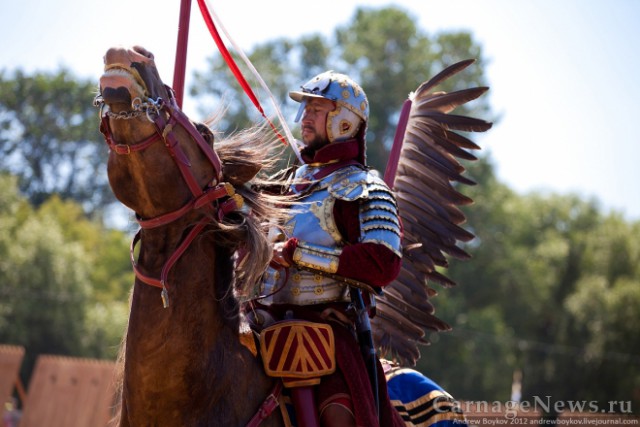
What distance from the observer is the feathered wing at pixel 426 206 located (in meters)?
7.03

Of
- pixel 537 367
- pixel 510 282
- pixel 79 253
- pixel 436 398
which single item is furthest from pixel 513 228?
pixel 436 398

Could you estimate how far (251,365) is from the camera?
4.45 meters

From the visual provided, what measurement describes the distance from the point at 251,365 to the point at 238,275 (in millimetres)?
497

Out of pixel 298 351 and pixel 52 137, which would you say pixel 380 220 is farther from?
pixel 52 137

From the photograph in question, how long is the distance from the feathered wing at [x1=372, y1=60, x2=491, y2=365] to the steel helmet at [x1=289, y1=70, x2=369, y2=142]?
224 cm

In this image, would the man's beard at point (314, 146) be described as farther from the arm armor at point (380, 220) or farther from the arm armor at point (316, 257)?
the arm armor at point (316, 257)

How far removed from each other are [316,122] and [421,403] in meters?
2.13

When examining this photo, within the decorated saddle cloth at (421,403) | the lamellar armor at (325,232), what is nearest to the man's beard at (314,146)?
the lamellar armor at (325,232)

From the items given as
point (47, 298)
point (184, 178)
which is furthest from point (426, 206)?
point (47, 298)

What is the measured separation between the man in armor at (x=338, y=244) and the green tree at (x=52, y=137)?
152 ft

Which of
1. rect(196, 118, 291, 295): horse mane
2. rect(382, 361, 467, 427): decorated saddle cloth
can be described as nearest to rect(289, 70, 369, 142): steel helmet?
rect(196, 118, 291, 295): horse mane

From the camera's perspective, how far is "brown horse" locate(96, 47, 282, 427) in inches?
149

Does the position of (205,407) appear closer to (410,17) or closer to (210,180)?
(210,180)

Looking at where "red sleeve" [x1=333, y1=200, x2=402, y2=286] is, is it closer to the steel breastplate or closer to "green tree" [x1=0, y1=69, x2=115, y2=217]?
the steel breastplate
